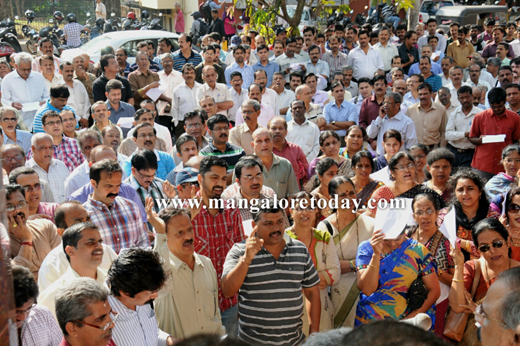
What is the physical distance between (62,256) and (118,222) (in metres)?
0.83

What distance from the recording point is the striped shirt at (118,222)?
4414 mm

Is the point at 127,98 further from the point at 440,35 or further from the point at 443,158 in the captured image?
the point at 440,35

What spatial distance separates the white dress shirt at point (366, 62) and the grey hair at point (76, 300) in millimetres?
9298

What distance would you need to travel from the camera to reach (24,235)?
4152mm

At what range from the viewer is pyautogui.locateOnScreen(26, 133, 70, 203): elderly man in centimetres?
580

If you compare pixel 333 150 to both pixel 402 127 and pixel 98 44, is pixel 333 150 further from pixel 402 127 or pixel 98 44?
pixel 98 44

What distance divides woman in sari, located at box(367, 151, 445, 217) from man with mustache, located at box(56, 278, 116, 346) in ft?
10.00

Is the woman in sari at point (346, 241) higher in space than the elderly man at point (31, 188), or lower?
lower

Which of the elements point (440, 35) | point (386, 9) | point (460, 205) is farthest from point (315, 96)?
point (386, 9)

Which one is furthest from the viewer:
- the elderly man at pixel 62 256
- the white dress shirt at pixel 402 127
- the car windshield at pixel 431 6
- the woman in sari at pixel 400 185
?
the car windshield at pixel 431 6

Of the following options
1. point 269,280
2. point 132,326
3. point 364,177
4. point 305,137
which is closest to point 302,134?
point 305,137

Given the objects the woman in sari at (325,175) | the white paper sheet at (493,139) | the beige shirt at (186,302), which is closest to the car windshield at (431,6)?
the white paper sheet at (493,139)

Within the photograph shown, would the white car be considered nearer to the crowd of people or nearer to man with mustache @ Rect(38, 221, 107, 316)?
the crowd of people

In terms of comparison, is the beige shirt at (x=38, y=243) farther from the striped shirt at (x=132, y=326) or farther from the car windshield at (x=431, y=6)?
the car windshield at (x=431, y=6)
